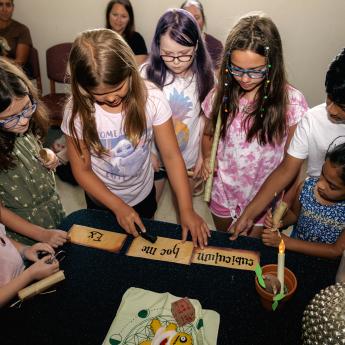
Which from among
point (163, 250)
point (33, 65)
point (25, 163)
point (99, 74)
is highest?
point (99, 74)

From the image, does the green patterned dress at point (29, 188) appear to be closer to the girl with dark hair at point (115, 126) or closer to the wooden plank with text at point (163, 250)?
the girl with dark hair at point (115, 126)

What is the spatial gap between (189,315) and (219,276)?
0.68ft

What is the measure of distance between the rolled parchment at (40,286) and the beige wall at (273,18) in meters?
3.65

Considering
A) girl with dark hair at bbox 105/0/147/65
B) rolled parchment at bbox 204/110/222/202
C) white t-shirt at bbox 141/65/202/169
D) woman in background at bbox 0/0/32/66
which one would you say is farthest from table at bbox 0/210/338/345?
woman in background at bbox 0/0/32/66

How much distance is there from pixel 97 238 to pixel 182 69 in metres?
1.05

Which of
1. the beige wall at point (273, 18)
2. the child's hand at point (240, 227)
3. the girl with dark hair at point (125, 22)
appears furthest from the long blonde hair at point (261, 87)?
the beige wall at point (273, 18)

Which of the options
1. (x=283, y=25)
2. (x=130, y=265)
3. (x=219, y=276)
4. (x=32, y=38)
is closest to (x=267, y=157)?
(x=219, y=276)

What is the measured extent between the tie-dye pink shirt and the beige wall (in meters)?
2.62

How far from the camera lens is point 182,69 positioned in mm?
2115

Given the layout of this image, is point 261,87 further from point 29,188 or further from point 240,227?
point 29,188

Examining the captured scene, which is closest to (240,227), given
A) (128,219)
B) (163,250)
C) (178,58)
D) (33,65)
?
(163,250)

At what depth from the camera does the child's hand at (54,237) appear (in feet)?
5.08

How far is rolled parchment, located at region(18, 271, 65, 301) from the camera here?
1311 millimetres

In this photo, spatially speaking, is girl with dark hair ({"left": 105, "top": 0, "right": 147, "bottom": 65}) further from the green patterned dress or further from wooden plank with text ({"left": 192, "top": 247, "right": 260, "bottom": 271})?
wooden plank with text ({"left": 192, "top": 247, "right": 260, "bottom": 271})
